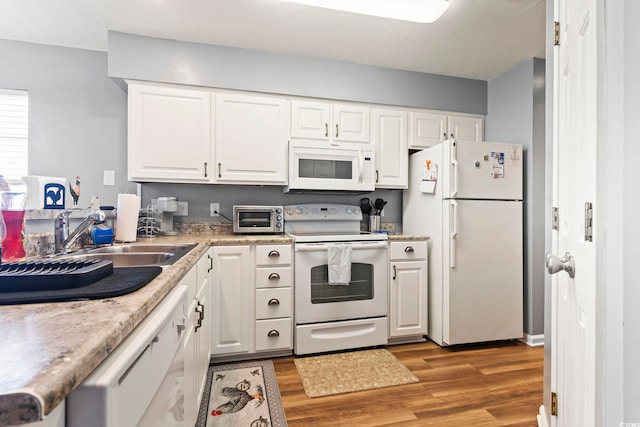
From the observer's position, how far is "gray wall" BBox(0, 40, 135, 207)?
2508 millimetres

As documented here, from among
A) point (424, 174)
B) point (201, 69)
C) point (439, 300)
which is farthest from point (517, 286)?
point (201, 69)

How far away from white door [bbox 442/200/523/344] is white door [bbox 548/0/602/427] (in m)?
1.19

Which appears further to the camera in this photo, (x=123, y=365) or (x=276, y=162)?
(x=276, y=162)

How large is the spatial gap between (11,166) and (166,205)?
4.36 feet

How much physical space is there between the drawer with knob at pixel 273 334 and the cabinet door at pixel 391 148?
1.46 meters

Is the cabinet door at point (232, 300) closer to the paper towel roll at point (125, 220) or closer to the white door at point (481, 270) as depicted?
the paper towel roll at point (125, 220)

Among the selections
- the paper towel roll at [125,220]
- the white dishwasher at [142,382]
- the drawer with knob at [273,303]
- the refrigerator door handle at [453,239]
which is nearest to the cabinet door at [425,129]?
the refrigerator door handle at [453,239]

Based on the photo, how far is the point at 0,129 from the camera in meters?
2.50

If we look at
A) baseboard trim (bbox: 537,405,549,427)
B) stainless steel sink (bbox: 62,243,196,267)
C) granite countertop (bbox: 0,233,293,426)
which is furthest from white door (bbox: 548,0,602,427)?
stainless steel sink (bbox: 62,243,196,267)

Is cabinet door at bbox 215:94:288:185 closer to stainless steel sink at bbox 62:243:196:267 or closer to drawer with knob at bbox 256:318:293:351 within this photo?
stainless steel sink at bbox 62:243:196:267

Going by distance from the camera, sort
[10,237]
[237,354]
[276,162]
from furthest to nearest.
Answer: [276,162] → [237,354] → [10,237]

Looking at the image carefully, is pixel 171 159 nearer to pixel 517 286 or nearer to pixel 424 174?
pixel 424 174

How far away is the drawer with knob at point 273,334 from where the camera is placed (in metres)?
2.30

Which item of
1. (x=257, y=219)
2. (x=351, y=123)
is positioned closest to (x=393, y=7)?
(x=351, y=123)
